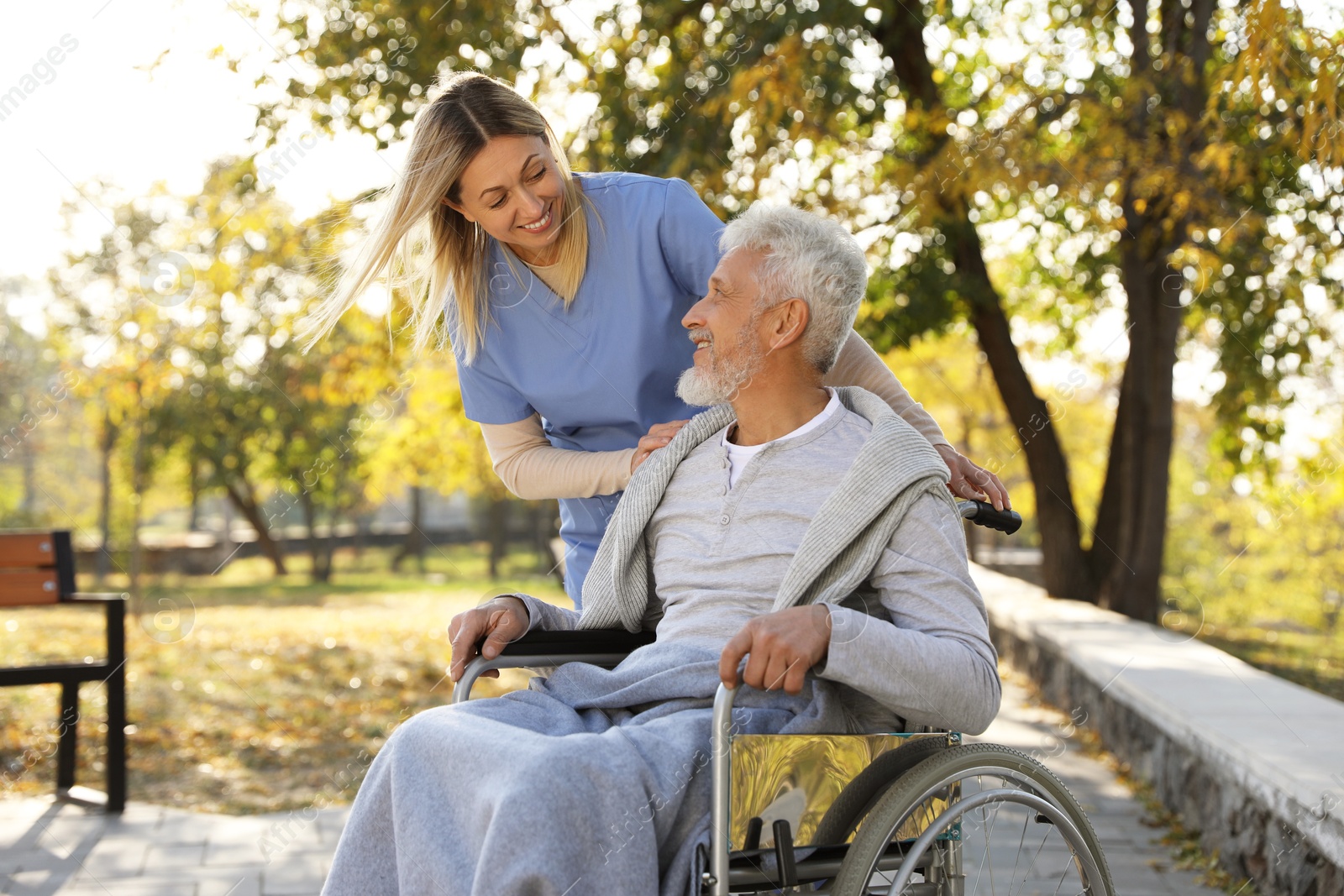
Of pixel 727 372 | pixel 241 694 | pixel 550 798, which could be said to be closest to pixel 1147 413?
pixel 241 694

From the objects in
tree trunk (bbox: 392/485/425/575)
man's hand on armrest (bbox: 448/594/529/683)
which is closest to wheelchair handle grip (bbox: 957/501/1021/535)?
man's hand on armrest (bbox: 448/594/529/683)

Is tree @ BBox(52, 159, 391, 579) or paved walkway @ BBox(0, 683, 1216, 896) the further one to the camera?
tree @ BBox(52, 159, 391, 579)

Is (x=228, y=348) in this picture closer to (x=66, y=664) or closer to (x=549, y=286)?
(x=66, y=664)

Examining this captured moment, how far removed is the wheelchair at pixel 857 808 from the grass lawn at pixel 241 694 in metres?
3.05

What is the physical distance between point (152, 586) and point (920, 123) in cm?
1312

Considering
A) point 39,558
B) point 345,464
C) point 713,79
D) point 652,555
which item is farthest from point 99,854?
point 345,464

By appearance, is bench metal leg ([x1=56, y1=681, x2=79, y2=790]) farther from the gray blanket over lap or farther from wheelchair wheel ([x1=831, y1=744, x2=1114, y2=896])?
wheelchair wheel ([x1=831, y1=744, x2=1114, y2=896])

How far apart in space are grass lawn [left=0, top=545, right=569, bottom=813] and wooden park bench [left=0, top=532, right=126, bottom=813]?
30 centimetres

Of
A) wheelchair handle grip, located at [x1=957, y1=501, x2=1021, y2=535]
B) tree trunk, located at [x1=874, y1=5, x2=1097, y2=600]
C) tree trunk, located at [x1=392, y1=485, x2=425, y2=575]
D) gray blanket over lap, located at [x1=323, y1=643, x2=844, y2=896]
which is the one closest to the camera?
gray blanket over lap, located at [x1=323, y1=643, x2=844, y2=896]

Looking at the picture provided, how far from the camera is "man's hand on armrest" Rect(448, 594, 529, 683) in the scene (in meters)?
2.11

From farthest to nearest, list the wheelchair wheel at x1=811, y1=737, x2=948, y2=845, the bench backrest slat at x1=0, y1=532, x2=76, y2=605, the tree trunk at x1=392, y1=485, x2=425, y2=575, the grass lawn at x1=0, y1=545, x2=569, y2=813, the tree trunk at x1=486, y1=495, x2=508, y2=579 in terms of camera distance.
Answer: the tree trunk at x1=392, y1=485, x2=425, y2=575 → the tree trunk at x1=486, y1=495, x2=508, y2=579 → the grass lawn at x1=0, y1=545, x2=569, y2=813 → the bench backrest slat at x1=0, y1=532, x2=76, y2=605 → the wheelchair wheel at x1=811, y1=737, x2=948, y2=845

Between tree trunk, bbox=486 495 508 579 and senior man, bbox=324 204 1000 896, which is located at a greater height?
senior man, bbox=324 204 1000 896

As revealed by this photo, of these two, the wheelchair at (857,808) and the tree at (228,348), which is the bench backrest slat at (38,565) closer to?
the tree at (228,348)

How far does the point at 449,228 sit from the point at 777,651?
121 centimetres
